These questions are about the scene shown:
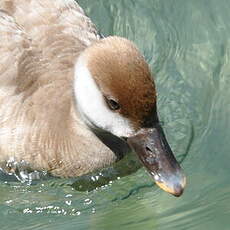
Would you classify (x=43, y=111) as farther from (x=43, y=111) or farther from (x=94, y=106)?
(x=94, y=106)

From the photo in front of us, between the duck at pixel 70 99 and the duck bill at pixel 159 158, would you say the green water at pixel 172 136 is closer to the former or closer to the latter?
the duck at pixel 70 99

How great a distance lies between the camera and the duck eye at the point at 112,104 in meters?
4.72

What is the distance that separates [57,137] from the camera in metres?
5.22

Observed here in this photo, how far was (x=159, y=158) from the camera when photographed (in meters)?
4.82

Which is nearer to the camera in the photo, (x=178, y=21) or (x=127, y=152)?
(x=127, y=152)

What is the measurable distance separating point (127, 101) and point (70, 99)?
2.32ft

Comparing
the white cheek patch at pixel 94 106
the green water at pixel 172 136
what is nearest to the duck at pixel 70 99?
the white cheek patch at pixel 94 106

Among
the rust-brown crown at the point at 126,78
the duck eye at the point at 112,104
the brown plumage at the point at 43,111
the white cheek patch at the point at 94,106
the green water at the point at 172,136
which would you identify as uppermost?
the rust-brown crown at the point at 126,78

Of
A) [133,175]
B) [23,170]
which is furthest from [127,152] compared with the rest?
[23,170]

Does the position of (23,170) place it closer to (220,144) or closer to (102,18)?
(220,144)

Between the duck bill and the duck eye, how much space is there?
Result: 7.4 inches

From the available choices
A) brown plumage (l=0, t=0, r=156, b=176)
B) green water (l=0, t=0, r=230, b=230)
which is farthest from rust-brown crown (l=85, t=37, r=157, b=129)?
green water (l=0, t=0, r=230, b=230)

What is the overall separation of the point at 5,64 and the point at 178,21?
172 cm

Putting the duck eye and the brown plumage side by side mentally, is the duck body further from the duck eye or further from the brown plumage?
the duck eye
